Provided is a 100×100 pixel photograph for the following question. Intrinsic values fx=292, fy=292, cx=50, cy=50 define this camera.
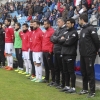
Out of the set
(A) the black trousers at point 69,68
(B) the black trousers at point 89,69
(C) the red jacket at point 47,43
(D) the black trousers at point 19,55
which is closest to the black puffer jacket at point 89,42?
(B) the black trousers at point 89,69

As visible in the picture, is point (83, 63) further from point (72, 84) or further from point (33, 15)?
point (33, 15)

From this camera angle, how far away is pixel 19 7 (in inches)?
1093

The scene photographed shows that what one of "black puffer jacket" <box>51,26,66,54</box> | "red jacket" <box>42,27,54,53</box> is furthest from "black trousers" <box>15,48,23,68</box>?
"black puffer jacket" <box>51,26,66,54</box>

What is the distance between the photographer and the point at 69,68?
7.54 m

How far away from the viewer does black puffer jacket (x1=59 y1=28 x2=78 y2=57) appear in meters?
7.38

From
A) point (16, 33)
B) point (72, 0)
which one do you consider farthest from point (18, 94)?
point (72, 0)

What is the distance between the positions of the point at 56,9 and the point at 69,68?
12.3 metres

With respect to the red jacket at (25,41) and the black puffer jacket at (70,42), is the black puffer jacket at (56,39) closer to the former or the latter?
the black puffer jacket at (70,42)

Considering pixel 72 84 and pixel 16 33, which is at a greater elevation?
pixel 16 33

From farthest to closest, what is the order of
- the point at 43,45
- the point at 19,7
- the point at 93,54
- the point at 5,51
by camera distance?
the point at 19,7
the point at 5,51
the point at 43,45
the point at 93,54

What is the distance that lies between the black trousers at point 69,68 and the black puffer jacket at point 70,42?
0.44 feet

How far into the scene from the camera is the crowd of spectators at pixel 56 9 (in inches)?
545

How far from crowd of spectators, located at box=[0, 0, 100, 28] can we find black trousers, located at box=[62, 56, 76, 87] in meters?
4.39

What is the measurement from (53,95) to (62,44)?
1.35m
